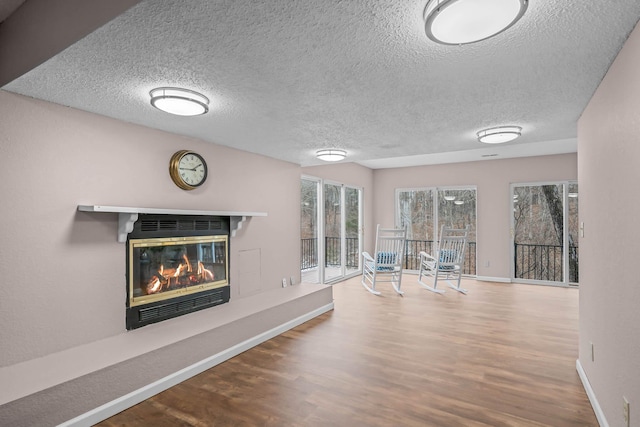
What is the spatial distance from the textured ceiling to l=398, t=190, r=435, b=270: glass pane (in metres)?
4.31

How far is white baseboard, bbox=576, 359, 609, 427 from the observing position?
1.99 m

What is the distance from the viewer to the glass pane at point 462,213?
6893 millimetres

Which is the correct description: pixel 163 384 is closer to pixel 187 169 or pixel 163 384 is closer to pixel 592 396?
pixel 187 169

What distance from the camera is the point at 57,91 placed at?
216 cm

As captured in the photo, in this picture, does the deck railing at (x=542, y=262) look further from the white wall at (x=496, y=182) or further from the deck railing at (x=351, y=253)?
the deck railing at (x=351, y=253)

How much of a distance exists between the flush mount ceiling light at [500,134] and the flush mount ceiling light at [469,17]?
2.03 meters

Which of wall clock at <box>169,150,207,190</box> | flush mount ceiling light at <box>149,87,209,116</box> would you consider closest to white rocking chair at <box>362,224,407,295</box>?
wall clock at <box>169,150,207,190</box>

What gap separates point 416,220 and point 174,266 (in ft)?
18.2

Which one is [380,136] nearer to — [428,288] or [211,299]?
[211,299]

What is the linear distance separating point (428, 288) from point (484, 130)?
132 inches

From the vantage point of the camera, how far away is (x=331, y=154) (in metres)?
4.12

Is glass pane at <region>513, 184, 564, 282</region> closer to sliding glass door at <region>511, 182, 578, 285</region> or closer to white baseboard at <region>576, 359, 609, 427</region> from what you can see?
sliding glass door at <region>511, 182, 578, 285</region>

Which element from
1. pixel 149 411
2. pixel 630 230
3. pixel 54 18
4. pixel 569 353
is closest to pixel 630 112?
pixel 630 230

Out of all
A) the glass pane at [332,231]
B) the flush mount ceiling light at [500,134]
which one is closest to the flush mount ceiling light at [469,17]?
the flush mount ceiling light at [500,134]
